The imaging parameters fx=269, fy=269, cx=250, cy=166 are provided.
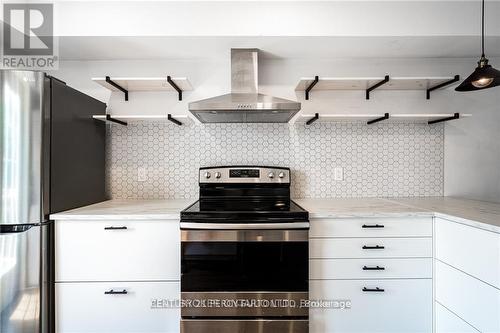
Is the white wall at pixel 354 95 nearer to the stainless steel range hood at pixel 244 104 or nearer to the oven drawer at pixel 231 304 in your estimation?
the stainless steel range hood at pixel 244 104

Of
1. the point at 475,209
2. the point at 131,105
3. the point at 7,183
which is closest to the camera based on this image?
the point at 7,183

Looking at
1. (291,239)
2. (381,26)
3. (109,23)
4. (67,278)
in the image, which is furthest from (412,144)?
(67,278)

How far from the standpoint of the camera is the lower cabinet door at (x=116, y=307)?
1.62 metres

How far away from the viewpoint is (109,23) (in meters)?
1.87

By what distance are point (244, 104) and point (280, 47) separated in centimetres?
60

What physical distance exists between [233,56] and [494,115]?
7.59ft

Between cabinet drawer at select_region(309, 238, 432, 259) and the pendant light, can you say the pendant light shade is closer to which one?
the pendant light

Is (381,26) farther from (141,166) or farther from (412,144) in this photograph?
(141,166)

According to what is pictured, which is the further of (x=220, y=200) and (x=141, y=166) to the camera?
(x=141, y=166)

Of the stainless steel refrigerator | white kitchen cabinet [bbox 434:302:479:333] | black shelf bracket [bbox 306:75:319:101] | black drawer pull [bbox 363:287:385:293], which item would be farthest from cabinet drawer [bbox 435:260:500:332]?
the stainless steel refrigerator

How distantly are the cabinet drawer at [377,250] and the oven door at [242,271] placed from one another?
0.13m

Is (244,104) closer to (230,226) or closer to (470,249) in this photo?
(230,226)

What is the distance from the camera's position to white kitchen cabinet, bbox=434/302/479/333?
1.41 m

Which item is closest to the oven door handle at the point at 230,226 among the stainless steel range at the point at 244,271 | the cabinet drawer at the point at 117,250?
the stainless steel range at the point at 244,271
